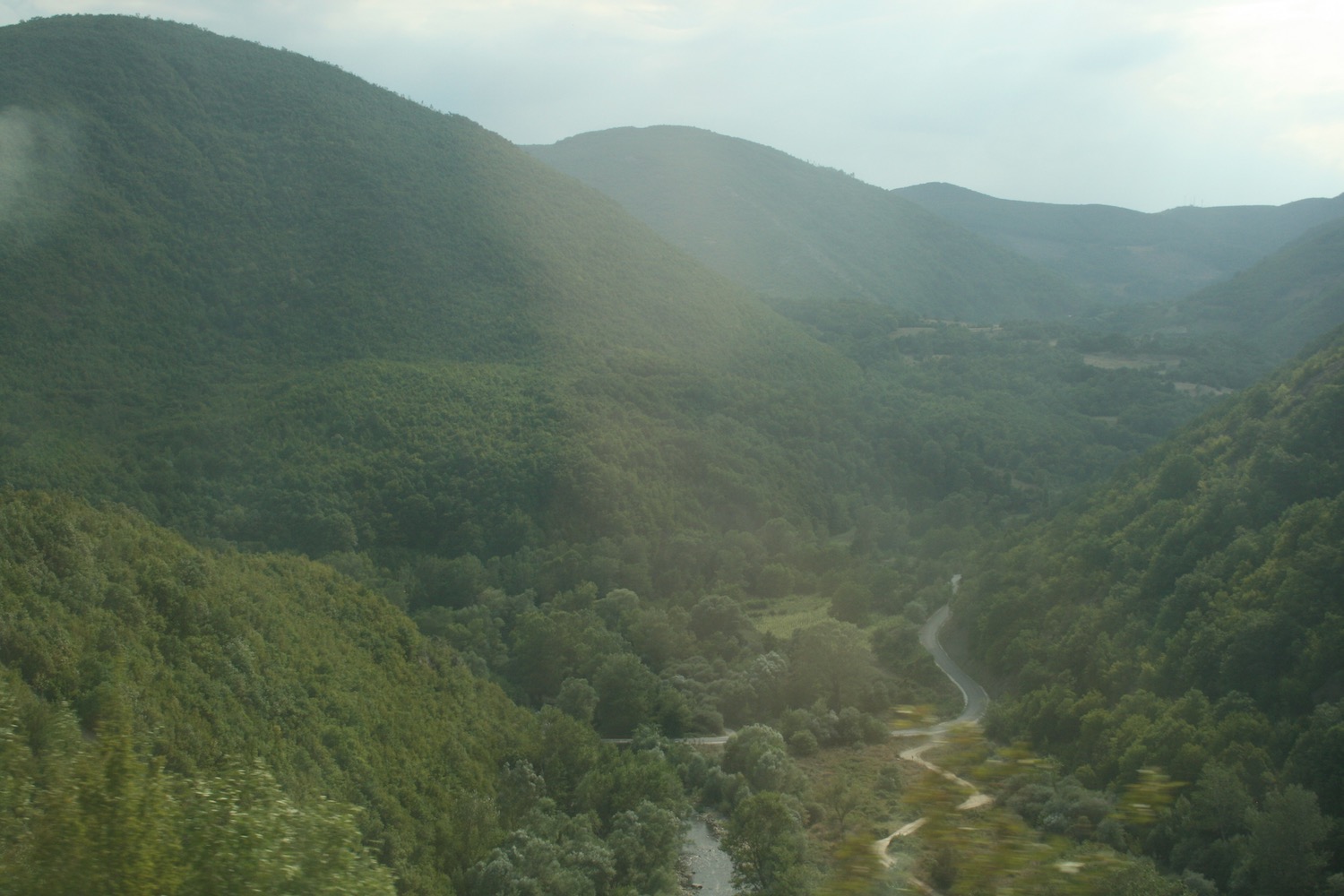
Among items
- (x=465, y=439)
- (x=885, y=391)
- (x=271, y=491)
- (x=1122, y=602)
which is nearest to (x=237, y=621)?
(x=1122, y=602)

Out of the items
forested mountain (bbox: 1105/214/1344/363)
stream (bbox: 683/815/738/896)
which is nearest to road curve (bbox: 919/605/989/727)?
stream (bbox: 683/815/738/896)

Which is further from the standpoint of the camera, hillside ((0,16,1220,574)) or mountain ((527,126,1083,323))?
mountain ((527,126,1083,323))

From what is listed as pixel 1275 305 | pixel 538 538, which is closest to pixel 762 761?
pixel 538 538

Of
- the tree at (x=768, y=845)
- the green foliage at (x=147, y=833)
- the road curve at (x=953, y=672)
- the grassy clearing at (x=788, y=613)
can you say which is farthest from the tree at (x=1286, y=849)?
the grassy clearing at (x=788, y=613)

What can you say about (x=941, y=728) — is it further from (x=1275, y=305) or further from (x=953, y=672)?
(x=1275, y=305)

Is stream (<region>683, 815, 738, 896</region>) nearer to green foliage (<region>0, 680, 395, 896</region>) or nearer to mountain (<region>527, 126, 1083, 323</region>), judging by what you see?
green foliage (<region>0, 680, 395, 896</region>)

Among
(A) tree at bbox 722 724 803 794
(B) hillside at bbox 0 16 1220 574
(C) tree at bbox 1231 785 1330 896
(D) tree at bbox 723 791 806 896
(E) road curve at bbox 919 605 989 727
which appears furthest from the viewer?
(B) hillside at bbox 0 16 1220 574

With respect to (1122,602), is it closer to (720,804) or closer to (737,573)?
(720,804)

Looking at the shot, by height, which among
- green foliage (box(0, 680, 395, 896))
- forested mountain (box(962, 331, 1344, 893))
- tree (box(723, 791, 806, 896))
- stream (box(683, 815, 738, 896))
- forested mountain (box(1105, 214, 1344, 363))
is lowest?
stream (box(683, 815, 738, 896))
